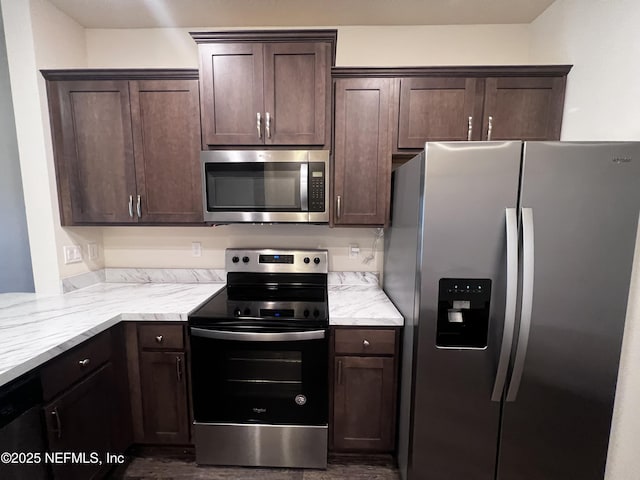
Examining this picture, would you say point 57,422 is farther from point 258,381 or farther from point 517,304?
point 517,304

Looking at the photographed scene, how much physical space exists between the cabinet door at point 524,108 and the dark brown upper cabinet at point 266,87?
3.25 feet

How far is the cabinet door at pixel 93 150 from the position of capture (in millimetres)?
1730

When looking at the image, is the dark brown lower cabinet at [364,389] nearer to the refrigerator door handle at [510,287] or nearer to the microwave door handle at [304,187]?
the refrigerator door handle at [510,287]

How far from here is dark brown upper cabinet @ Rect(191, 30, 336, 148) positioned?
5.22 feet

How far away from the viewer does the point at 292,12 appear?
Result: 1.81 metres

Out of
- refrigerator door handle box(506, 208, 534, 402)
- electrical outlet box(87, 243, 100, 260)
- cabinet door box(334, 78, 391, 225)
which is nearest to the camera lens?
refrigerator door handle box(506, 208, 534, 402)

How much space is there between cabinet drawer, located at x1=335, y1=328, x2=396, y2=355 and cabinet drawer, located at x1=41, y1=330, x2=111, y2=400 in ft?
4.01

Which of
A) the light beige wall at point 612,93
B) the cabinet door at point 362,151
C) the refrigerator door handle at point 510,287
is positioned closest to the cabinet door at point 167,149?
the cabinet door at point 362,151

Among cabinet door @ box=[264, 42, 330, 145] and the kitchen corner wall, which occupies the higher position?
cabinet door @ box=[264, 42, 330, 145]

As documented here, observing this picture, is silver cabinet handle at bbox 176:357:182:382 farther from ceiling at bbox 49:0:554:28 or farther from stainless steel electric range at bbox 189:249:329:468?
ceiling at bbox 49:0:554:28

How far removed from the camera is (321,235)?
212 cm

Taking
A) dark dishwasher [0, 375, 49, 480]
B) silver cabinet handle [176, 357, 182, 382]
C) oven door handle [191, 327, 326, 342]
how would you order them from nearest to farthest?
1. dark dishwasher [0, 375, 49, 480]
2. oven door handle [191, 327, 326, 342]
3. silver cabinet handle [176, 357, 182, 382]

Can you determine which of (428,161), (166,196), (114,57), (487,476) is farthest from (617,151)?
(114,57)

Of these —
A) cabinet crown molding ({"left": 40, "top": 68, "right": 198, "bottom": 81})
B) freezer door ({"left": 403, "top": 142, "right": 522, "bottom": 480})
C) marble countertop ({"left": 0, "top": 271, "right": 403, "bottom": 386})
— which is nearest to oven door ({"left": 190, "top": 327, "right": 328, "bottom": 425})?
marble countertop ({"left": 0, "top": 271, "right": 403, "bottom": 386})
